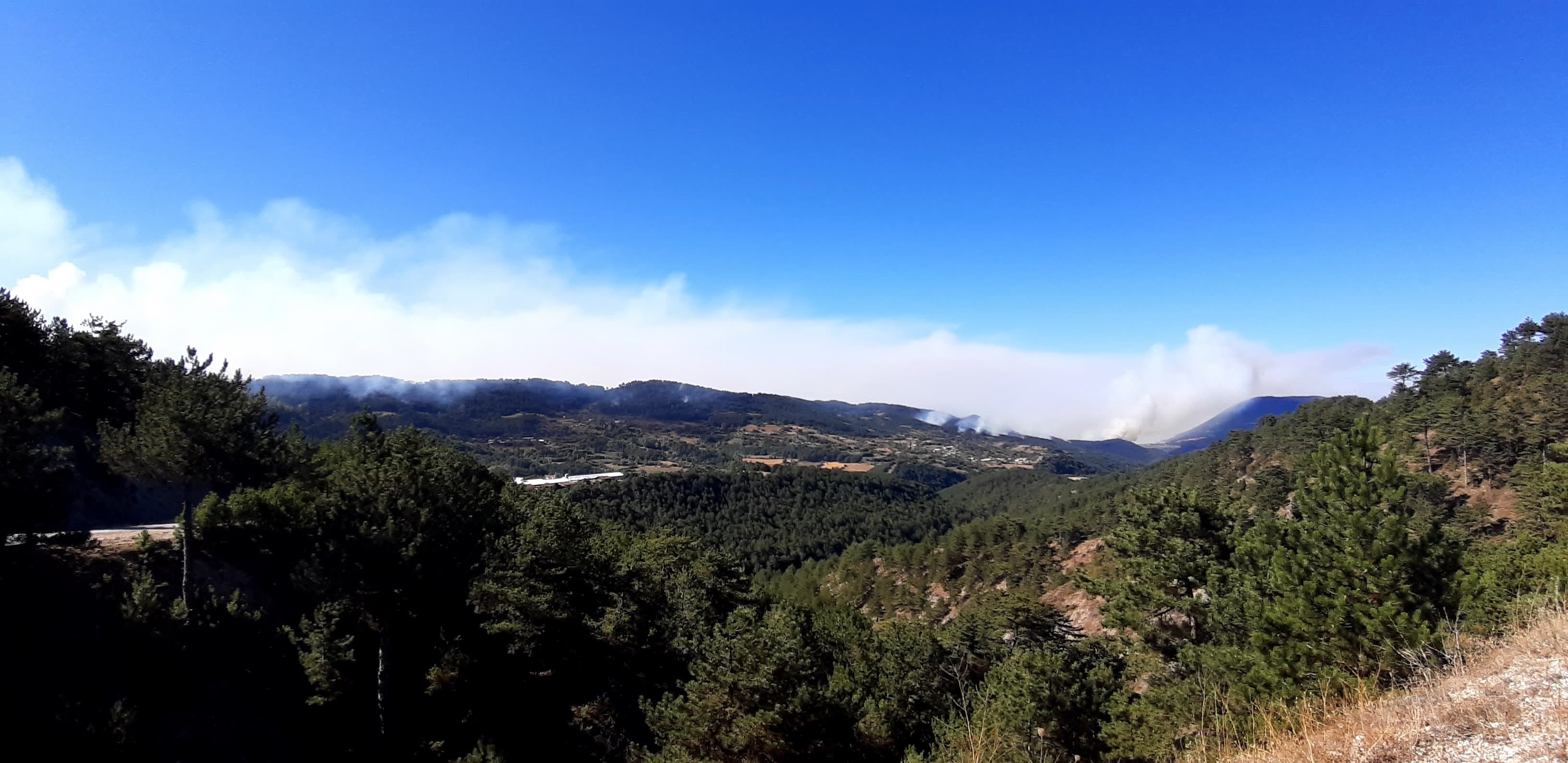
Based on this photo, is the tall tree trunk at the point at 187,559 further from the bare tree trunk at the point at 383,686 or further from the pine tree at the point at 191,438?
the bare tree trunk at the point at 383,686

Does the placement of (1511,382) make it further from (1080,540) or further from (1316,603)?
(1316,603)

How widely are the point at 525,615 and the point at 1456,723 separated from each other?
23448mm

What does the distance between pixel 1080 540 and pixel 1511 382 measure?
41667mm

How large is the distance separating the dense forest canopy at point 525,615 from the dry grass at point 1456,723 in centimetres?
119

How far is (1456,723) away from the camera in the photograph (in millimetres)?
6180

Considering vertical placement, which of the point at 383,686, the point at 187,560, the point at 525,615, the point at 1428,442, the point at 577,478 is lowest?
the point at 577,478

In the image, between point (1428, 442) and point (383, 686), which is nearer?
point (383, 686)

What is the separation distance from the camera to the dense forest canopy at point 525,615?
1577cm

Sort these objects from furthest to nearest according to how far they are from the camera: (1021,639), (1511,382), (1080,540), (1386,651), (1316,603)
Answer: (1080,540)
(1511,382)
(1021,639)
(1316,603)
(1386,651)

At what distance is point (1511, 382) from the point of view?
58.4 meters

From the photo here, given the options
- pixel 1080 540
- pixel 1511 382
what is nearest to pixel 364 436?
pixel 1080 540

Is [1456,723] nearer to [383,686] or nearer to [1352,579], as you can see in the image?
[1352,579]

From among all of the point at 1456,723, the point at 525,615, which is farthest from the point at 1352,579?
the point at 525,615

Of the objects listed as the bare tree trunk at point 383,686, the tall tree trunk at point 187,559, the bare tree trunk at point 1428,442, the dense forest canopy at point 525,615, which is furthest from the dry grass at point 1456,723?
the bare tree trunk at point 1428,442
